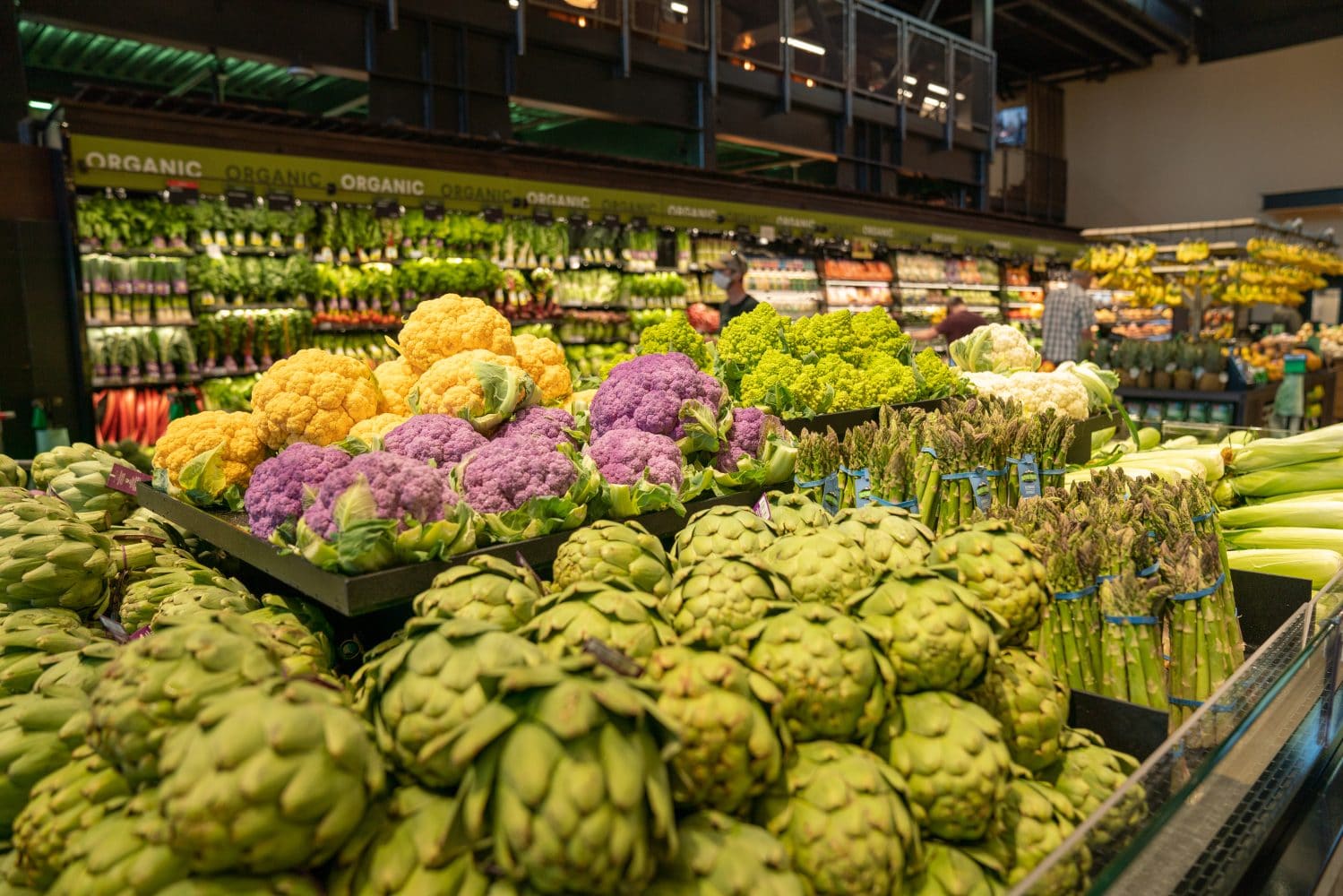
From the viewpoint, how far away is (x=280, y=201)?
6031 millimetres

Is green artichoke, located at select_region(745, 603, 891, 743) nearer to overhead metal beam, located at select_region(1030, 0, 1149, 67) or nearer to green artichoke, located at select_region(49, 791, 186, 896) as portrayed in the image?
green artichoke, located at select_region(49, 791, 186, 896)

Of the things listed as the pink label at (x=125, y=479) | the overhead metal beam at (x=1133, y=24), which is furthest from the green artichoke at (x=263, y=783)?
the overhead metal beam at (x=1133, y=24)

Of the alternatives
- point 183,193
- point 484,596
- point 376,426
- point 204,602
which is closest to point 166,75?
point 183,193

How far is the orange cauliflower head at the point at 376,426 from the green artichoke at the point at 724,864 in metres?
1.38

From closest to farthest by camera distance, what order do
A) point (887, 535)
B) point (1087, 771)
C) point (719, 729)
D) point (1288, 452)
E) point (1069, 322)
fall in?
point (719, 729) → point (1087, 771) → point (887, 535) → point (1288, 452) → point (1069, 322)

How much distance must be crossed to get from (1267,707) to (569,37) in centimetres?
813

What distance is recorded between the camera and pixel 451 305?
7.73ft

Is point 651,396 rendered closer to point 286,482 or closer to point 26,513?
point 286,482

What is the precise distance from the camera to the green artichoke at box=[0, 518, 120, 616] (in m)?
1.82

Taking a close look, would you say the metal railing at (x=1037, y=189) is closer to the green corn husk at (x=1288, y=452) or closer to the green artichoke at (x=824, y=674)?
the green corn husk at (x=1288, y=452)

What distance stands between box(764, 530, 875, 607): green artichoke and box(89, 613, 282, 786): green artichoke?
2.34ft

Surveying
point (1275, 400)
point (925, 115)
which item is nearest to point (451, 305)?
point (1275, 400)

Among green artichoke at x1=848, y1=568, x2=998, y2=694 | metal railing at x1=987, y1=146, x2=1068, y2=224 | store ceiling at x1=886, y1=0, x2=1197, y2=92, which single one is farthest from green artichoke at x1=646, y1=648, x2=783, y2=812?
metal railing at x1=987, y1=146, x2=1068, y2=224

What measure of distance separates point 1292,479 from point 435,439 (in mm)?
2692
